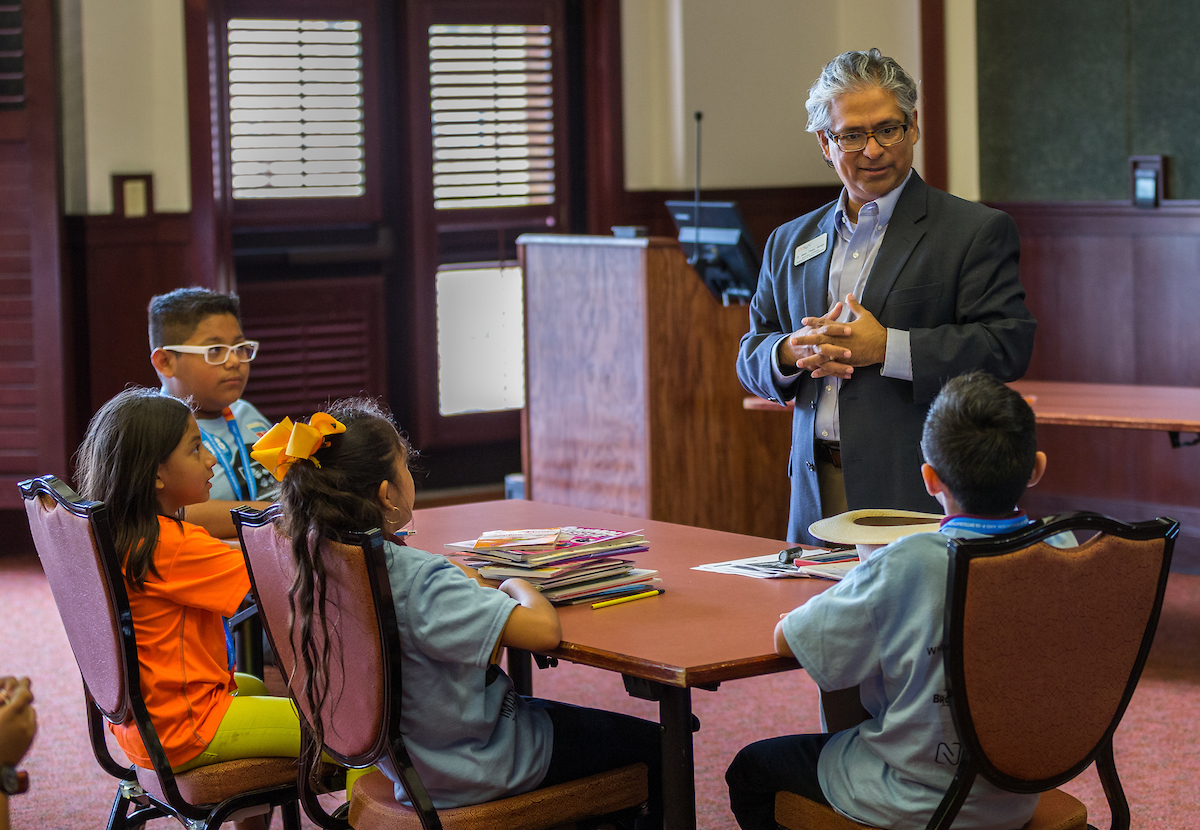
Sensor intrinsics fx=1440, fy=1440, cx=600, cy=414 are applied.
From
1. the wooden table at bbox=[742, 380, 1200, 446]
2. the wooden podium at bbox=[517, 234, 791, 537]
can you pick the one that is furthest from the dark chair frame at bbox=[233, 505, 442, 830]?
the wooden podium at bbox=[517, 234, 791, 537]

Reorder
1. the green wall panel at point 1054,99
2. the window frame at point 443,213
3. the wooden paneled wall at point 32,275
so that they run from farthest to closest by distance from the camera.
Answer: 1. the window frame at point 443,213
2. the wooden paneled wall at point 32,275
3. the green wall panel at point 1054,99

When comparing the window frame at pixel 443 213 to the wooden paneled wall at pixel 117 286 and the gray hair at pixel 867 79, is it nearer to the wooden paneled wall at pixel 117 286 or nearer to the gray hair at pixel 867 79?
the wooden paneled wall at pixel 117 286

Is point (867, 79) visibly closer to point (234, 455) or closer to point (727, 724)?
point (234, 455)

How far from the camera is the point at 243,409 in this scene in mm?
3301

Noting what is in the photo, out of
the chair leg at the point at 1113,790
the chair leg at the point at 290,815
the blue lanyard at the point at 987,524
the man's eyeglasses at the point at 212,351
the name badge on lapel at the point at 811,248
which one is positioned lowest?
the chair leg at the point at 290,815

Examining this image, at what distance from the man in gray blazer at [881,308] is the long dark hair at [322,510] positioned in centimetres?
89

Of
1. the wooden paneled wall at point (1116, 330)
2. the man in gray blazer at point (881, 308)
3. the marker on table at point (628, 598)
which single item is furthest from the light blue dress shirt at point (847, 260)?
the wooden paneled wall at point (1116, 330)

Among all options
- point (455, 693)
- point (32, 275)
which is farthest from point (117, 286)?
point (455, 693)

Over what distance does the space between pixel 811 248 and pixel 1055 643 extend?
116 centimetres

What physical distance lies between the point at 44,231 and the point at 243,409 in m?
2.63

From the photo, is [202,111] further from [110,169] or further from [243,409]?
[243,409]

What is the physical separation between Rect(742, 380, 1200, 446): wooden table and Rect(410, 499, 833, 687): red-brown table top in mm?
1034

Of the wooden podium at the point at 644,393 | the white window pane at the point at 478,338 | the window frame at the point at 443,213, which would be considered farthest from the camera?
the white window pane at the point at 478,338

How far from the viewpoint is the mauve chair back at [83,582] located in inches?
86.1
